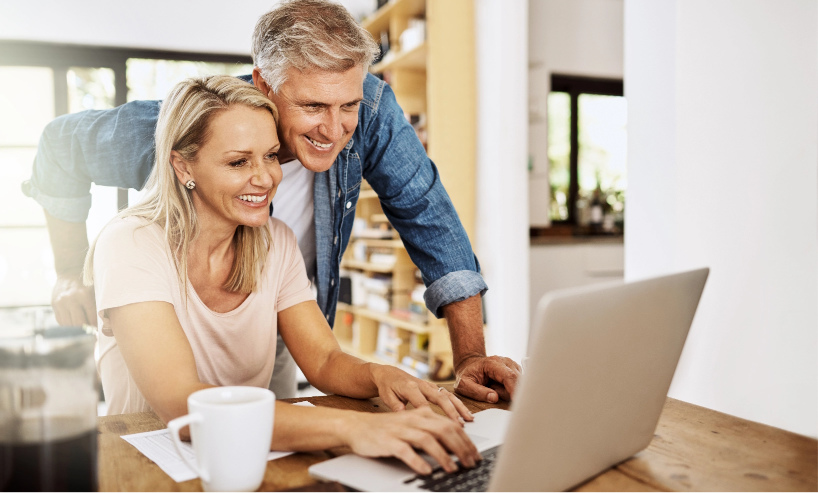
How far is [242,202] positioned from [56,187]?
79 centimetres

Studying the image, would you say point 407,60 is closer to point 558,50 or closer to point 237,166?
point 558,50

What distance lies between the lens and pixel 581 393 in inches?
26.8

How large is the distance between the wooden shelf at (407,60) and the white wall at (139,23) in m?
0.77

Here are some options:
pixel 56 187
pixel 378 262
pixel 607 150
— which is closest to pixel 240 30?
pixel 378 262

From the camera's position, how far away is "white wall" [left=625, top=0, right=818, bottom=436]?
1.52 m

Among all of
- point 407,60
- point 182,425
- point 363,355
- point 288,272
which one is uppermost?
point 407,60

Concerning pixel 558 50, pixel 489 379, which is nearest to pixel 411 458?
pixel 489 379

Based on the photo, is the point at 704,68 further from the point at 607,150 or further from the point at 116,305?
the point at 607,150

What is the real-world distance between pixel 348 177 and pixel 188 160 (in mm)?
514

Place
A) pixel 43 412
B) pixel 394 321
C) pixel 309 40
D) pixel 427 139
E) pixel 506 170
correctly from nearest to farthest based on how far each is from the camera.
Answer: pixel 43 412 < pixel 309 40 < pixel 506 170 < pixel 427 139 < pixel 394 321

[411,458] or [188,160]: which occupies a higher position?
[188,160]

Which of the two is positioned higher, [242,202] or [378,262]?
[242,202]

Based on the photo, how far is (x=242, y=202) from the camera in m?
1.28

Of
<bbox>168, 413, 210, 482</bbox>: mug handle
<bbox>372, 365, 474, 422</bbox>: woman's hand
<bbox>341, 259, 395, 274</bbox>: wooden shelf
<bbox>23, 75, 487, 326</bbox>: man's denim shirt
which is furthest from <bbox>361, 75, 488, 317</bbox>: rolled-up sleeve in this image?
<bbox>341, 259, 395, 274</bbox>: wooden shelf
